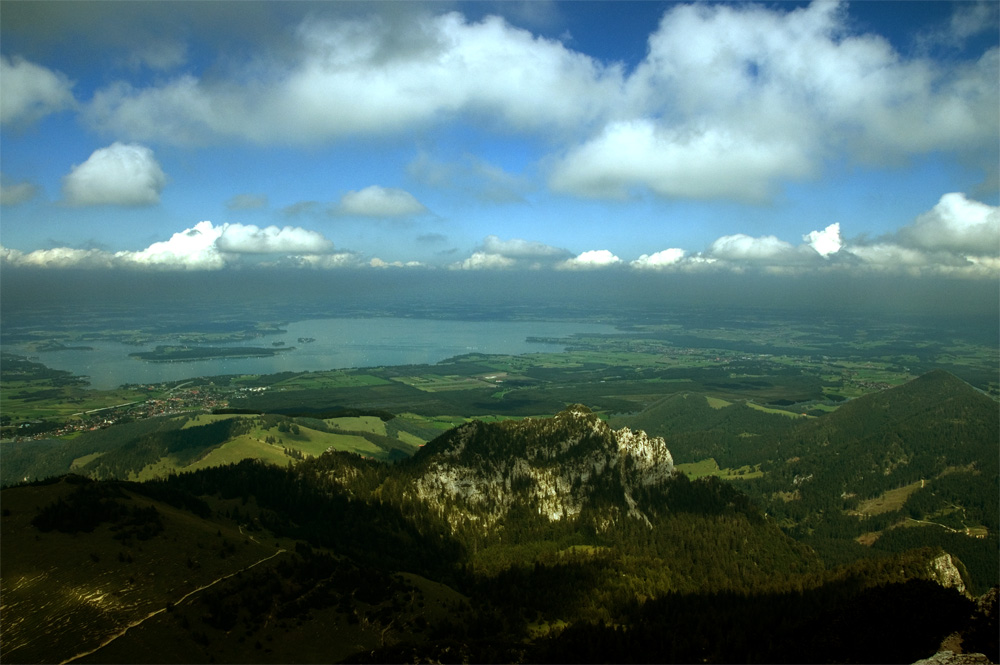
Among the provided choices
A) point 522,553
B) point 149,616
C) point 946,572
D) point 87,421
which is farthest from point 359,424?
point 946,572

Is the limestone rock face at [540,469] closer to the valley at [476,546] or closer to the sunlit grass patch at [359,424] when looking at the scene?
the valley at [476,546]

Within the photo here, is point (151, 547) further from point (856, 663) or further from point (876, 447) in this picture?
point (876, 447)

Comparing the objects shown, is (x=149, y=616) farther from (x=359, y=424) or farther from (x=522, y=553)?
(x=359, y=424)

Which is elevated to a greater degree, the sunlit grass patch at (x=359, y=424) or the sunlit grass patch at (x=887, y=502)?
the sunlit grass patch at (x=359, y=424)

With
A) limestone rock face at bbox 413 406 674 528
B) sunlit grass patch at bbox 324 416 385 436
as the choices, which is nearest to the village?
sunlit grass patch at bbox 324 416 385 436

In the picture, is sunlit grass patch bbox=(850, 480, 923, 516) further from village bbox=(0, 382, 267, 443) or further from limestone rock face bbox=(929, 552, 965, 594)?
village bbox=(0, 382, 267, 443)

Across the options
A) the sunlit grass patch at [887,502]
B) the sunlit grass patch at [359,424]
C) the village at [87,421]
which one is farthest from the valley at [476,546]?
the village at [87,421]

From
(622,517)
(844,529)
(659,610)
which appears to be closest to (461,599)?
(659,610)

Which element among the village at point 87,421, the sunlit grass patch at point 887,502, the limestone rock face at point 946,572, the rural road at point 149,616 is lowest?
the sunlit grass patch at point 887,502
